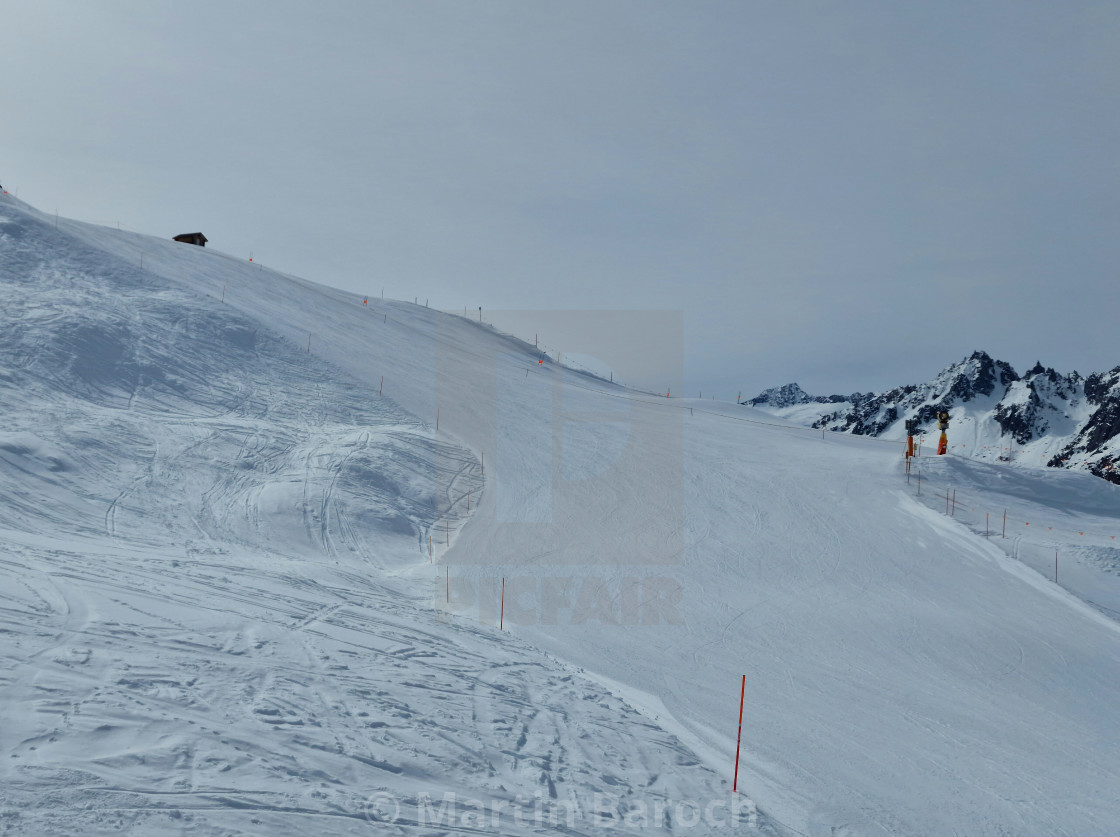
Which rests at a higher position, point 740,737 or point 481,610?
point 481,610

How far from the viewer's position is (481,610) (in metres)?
14.8

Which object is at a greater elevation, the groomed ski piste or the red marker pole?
the groomed ski piste

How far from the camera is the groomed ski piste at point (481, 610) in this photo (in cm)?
679

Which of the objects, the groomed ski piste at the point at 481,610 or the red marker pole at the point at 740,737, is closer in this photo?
the groomed ski piste at the point at 481,610

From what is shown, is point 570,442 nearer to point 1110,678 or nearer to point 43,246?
point 1110,678

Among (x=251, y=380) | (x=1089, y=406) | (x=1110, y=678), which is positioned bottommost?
(x=1110, y=678)

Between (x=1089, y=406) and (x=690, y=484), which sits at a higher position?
(x=1089, y=406)

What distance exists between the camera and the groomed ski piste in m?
6.79

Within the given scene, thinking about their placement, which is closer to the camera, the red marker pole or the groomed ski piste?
the groomed ski piste

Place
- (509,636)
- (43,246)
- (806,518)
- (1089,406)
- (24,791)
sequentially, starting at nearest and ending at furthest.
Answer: (24,791)
(509,636)
(806,518)
(43,246)
(1089,406)

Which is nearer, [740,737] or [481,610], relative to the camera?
[740,737]

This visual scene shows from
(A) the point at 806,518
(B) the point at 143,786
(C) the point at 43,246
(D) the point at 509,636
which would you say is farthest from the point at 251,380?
(B) the point at 143,786

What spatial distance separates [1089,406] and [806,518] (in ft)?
721

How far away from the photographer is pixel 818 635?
49.8ft
